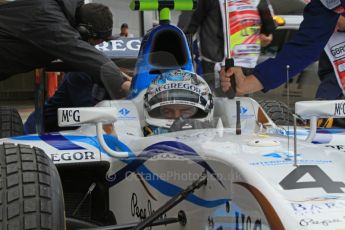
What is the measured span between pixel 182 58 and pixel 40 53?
981 millimetres

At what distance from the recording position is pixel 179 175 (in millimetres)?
2230

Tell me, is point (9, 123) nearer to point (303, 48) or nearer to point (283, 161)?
point (303, 48)

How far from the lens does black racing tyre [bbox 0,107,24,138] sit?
3660mm

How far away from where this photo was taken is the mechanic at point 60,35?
3.65 m

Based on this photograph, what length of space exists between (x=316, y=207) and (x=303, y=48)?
165 centimetres

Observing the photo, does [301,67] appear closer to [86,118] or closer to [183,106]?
[183,106]

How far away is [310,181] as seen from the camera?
71.6 inches

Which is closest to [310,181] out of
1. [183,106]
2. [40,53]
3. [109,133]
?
[183,106]

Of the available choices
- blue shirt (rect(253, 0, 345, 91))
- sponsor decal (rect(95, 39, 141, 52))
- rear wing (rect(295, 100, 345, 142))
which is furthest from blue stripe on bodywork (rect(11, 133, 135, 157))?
sponsor decal (rect(95, 39, 141, 52))

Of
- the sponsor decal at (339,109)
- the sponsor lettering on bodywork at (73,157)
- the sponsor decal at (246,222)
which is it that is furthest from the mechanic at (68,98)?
the sponsor decal at (246,222)

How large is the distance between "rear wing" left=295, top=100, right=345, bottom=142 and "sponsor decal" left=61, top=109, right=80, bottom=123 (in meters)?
0.86

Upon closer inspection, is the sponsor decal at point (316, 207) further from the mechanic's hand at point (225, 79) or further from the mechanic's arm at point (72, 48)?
the mechanic's arm at point (72, 48)

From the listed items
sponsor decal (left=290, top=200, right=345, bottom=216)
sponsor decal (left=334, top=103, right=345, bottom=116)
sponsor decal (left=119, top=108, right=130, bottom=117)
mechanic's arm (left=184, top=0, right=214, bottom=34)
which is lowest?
sponsor decal (left=119, top=108, right=130, bottom=117)

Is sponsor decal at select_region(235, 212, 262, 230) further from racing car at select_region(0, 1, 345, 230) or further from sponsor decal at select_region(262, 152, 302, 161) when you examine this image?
sponsor decal at select_region(262, 152, 302, 161)
